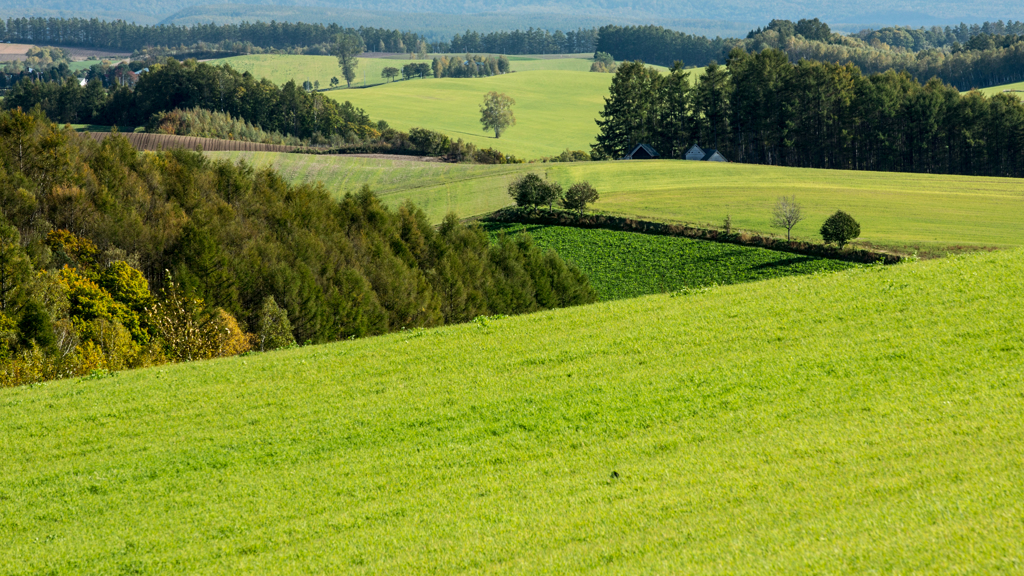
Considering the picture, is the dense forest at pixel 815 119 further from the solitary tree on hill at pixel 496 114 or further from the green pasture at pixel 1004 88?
the green pasture at pixel 1004 88

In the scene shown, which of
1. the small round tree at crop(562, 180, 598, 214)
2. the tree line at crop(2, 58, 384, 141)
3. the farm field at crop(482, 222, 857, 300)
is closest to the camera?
the farm field at crop(482, 222, 857, 300)

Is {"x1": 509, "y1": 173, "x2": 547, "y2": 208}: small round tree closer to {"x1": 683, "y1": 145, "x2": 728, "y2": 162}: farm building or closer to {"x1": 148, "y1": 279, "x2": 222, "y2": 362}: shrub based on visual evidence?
{"x1": 148, "y1": 279, "x2": 222, "y2": 362}: shrub

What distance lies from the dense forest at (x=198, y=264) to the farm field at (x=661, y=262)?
4842 mm

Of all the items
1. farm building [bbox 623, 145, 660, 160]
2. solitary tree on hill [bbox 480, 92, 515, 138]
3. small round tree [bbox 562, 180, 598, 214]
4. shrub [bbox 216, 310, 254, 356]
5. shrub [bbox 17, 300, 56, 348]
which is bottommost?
shrub [bbox 216, 310, 254, 356]

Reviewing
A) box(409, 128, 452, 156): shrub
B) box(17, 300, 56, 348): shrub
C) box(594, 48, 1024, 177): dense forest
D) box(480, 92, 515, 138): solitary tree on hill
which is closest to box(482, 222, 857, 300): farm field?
box(17, 300, 56, 348): shrub

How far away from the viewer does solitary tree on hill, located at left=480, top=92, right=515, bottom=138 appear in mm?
175875

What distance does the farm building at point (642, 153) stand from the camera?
5246 inches

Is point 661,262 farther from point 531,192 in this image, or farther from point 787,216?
point 531,192

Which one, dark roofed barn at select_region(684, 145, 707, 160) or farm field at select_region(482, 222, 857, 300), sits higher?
dark roofed barn at select_region(684, 145, 707, 160)

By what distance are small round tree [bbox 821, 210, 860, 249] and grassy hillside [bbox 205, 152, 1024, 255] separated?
4.63 metres

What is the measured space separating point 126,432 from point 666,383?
11650mm

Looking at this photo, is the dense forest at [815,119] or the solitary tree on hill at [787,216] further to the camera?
the dense forest at [815,119]

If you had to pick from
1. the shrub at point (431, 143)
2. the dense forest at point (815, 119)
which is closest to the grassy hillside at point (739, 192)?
the shrub at point (431, 143)

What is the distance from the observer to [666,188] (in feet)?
324
